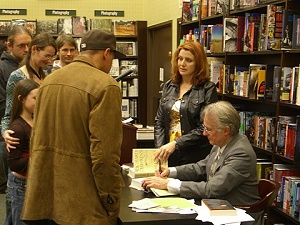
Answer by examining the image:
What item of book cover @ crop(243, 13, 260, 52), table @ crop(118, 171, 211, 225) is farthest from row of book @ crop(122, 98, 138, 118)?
table @ crop(118, 171, 211, 225)

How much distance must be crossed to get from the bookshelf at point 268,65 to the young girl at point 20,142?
72.9 inches

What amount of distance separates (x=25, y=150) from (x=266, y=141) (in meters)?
1.99

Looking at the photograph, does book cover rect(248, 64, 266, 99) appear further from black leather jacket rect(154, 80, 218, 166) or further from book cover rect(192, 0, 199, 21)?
book cover rect(192, 0, 199, 21)

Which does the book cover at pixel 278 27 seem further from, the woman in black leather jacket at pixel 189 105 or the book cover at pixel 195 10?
the book cover at pixel 195 10

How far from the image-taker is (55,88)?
2066 millimetres

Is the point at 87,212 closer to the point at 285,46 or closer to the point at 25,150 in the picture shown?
the point at 25,150

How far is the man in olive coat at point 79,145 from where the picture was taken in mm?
2004

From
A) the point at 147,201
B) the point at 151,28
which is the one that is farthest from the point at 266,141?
the point at 151,28

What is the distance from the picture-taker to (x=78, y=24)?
296 inches

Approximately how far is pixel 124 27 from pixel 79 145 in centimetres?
603

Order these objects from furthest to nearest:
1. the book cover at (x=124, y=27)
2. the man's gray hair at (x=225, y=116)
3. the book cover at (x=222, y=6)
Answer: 1. the book cover at (x=124, y=27)
2. the book cover at (x=222, y=6)
3. the man's gray hair at (x=225, y=116)

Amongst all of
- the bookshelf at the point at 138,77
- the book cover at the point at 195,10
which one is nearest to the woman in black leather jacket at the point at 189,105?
the book cover at the point at 195,10

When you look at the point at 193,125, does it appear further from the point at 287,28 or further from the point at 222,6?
the point at 222,6

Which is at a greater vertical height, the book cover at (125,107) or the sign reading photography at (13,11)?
the sign reading photography at (13,11)
